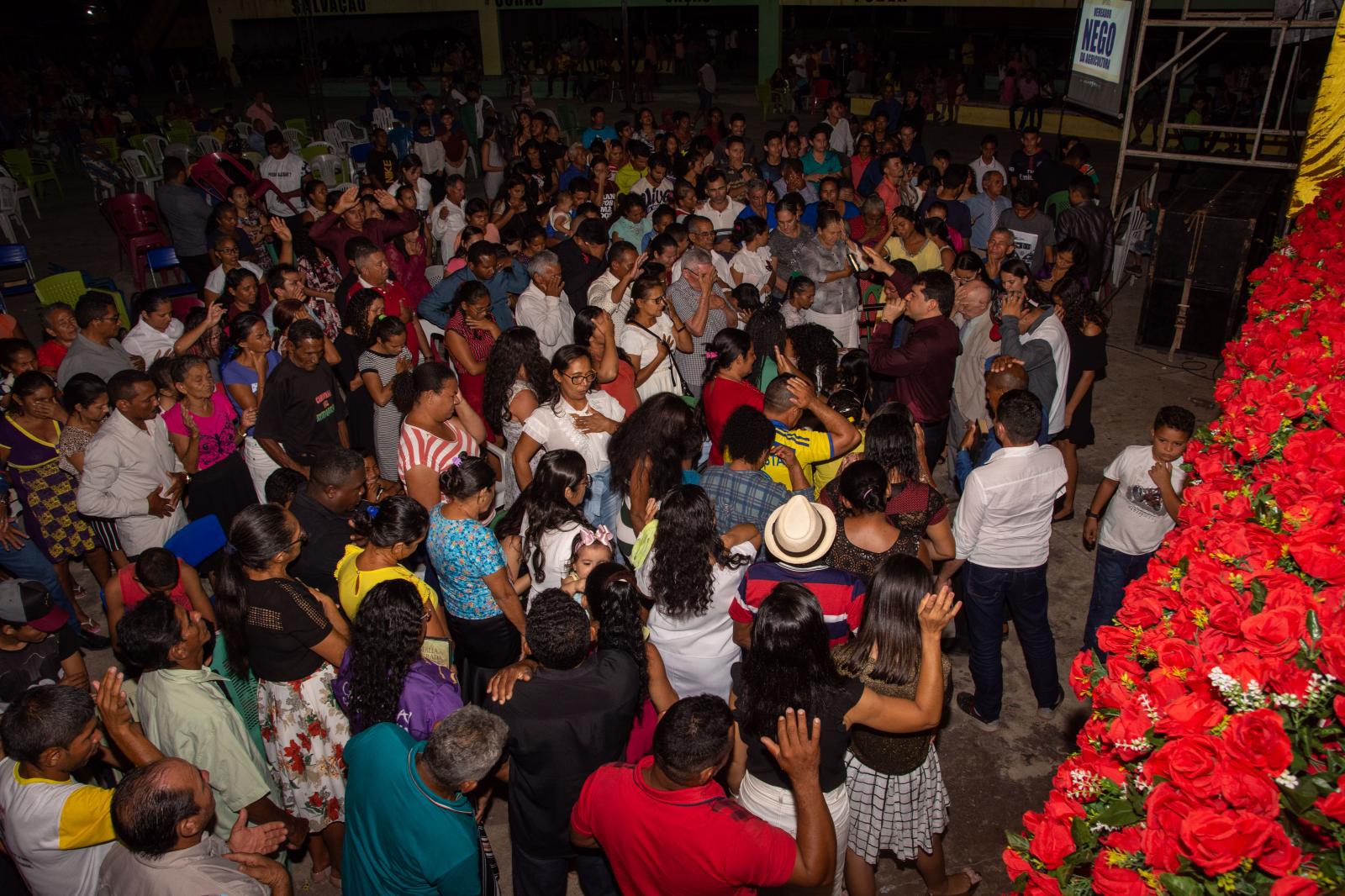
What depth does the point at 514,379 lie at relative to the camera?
191 inches

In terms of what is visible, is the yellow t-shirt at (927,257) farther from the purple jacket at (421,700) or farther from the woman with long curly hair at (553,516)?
the purple jacket at (421,700)

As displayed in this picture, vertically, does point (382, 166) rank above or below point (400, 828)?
above

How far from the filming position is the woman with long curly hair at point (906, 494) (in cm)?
371

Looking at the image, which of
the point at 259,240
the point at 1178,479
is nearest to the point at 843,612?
the point at 1178,479

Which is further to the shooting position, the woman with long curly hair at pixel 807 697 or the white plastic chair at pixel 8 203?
the white plastic chair at pixel 8 203

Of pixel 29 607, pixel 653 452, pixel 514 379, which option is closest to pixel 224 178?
pixel 514 379

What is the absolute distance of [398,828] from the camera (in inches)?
104

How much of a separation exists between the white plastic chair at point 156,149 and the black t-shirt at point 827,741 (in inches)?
Result: 658

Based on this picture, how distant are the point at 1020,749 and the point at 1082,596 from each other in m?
1.53

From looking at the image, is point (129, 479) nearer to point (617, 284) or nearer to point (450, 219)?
point (617, 284)

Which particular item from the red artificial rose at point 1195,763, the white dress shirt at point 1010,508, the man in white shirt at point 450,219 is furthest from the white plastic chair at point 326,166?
the red artificial rose at point 1195,763

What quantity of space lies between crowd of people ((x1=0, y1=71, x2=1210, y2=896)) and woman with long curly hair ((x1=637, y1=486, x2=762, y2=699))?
0.05 feet

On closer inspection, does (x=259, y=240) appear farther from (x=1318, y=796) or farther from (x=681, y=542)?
(x=1318, y=796)

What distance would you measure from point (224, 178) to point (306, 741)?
781 cm
